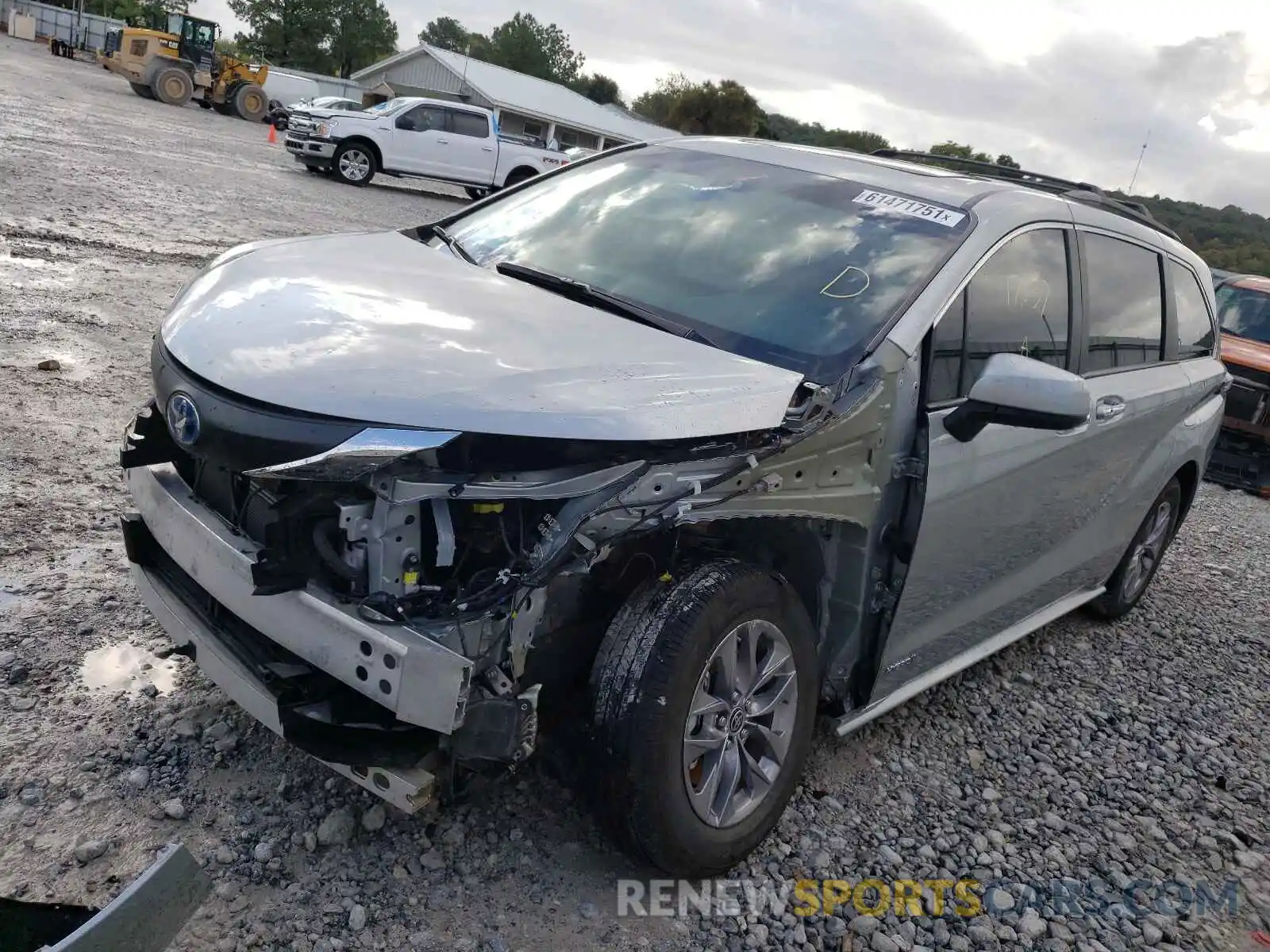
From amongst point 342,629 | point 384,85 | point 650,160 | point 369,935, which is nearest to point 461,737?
Result: point 342,629

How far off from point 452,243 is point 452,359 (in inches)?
57.4

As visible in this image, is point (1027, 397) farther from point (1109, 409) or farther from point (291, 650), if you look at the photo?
point (291, 650)

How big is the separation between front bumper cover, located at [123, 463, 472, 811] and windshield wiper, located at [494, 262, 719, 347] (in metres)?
1.20

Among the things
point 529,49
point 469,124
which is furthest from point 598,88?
point 469,124

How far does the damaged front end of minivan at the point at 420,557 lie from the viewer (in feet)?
7.08

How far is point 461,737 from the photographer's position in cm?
219

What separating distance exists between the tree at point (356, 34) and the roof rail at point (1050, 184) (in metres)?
71.8

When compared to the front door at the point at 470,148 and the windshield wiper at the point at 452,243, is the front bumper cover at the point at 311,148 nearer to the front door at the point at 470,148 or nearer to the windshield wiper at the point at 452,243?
the front door at the point at 470,148

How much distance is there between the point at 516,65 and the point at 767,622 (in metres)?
84.9

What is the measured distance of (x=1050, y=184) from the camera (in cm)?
431

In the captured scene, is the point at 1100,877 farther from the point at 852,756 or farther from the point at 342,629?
the point at 342,629

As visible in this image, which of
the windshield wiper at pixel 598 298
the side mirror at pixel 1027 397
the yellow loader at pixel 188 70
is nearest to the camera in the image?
the side mirror at pixel 1027 397

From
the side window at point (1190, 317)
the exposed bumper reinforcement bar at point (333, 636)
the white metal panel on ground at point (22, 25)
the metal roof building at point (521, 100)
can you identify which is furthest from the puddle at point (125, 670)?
the white metal panel on ground at point (22, 25)

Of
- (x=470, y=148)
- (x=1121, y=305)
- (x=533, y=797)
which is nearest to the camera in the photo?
(x=533, y=797)
